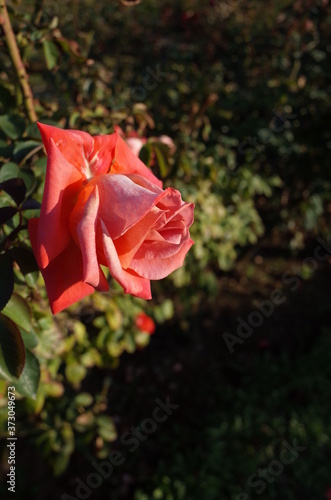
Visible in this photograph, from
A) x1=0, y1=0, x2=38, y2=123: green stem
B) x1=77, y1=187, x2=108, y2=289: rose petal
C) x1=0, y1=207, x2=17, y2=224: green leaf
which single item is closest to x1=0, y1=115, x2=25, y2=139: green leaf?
x1=0, y1=0, x2=38, y2=123: green stem

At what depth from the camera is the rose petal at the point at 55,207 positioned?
55cm

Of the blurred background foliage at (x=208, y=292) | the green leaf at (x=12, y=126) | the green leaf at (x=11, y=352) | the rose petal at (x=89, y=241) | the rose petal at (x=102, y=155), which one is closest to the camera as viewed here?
the rose petal at (x=89, y=241)

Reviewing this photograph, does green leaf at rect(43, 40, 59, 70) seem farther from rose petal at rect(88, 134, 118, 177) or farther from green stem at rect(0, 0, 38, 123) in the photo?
rose petal at rect(88, 134, 118, 177)

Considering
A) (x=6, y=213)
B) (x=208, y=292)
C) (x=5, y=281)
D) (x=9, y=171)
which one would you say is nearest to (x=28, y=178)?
(x=9, y=171)

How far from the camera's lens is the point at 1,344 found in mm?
752

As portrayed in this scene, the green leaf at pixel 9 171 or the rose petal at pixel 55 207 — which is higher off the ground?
the rose petal at pixel 55 207

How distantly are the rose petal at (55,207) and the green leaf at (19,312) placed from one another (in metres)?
0.28

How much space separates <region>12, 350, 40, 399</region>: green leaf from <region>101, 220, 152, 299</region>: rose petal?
34cm

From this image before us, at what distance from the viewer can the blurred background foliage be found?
1796 mm

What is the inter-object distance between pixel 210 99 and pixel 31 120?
1066 millimetres

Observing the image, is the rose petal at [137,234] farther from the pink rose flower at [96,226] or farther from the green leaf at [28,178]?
the green leaf at [28,178]

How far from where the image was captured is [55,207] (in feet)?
→ 1.83

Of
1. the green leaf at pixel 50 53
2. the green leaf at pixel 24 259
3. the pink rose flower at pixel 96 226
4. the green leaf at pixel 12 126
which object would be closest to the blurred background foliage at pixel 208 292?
the green leaf at pixel 50 53

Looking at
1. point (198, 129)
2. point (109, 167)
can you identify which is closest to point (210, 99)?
point (198, 129)
